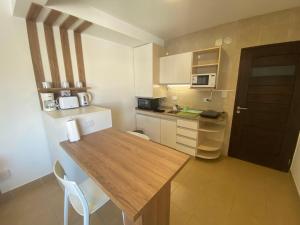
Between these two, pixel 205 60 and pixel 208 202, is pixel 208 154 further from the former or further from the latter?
pixel 205 60

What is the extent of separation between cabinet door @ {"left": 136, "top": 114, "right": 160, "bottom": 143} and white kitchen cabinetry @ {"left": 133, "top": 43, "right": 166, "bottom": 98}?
0.56m

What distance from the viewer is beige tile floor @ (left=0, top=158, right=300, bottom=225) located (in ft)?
4.94

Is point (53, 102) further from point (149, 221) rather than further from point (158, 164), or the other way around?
point (149, 221)

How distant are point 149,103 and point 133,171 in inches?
89.8

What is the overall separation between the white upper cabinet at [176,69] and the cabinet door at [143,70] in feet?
1.00

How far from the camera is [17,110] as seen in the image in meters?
1.84

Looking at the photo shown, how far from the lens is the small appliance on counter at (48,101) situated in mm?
1912

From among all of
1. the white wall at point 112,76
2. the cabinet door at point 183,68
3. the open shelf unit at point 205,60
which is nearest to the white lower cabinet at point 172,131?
the white wall at point 112,76

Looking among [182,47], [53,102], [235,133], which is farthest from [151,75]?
[235,133]

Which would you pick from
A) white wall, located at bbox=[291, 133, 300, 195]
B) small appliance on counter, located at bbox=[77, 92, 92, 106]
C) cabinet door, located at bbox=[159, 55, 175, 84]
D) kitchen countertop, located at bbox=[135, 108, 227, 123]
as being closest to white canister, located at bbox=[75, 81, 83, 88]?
small appliance on counter, located at bbox=[77, 92, 92, 106]

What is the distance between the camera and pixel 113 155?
1256 mm

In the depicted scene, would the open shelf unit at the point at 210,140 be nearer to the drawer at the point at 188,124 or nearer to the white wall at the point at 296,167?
the drawer at the point at 188,124

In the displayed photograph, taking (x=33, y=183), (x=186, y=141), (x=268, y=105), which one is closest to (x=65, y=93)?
(x=33, y=183)

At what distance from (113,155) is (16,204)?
5.45 feet
